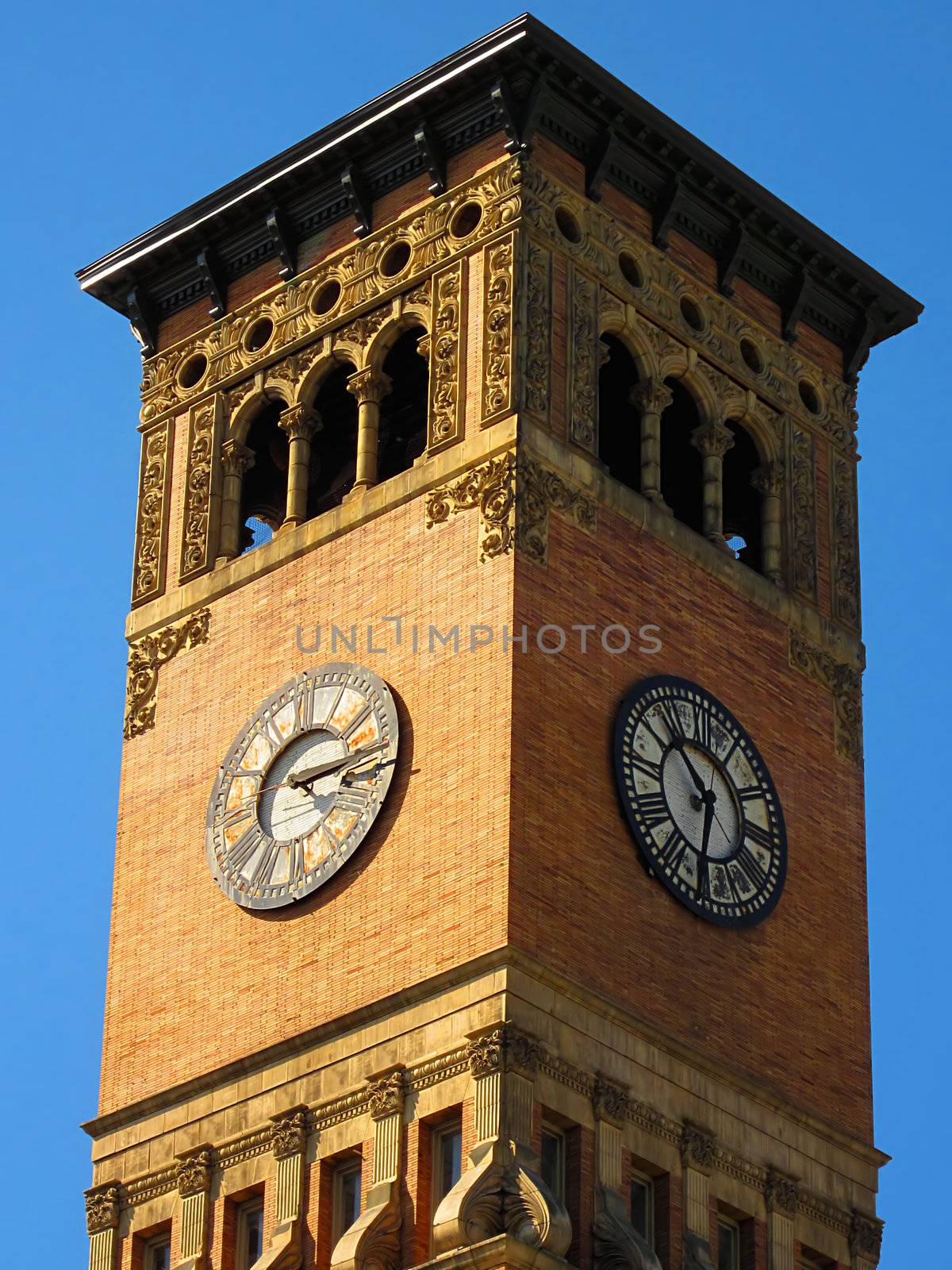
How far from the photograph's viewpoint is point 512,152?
227ft

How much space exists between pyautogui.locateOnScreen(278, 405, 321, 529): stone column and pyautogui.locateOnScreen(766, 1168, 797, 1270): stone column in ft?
47.2

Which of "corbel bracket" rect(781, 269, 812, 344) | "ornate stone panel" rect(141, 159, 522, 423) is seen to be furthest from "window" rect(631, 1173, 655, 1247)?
"corbel bracket" rect(781, 269, 812, 344)

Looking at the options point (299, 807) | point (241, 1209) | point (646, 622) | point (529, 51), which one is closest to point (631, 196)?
point (529, 51)

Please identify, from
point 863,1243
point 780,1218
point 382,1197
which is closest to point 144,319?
point 382,1197

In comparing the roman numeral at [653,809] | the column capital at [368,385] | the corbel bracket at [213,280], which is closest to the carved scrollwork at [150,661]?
the column capital at [368,385]

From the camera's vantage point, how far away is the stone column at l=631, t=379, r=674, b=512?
68.9 m

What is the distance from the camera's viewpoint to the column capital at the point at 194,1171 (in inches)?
2511

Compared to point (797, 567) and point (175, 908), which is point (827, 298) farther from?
point (175, 908)

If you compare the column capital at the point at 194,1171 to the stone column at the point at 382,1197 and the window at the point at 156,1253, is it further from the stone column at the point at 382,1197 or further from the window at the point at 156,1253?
the stone column at the point at 382,1197

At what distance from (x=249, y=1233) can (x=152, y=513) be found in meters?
15.1

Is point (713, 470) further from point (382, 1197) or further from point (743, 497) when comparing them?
point (382, 1197)

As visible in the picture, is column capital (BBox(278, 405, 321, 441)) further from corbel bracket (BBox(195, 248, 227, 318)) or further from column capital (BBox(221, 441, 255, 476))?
corbel bracket (BBox(195, 248, 227, 318))

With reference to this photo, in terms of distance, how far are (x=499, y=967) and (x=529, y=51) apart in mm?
17172

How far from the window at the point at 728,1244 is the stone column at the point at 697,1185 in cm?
81
